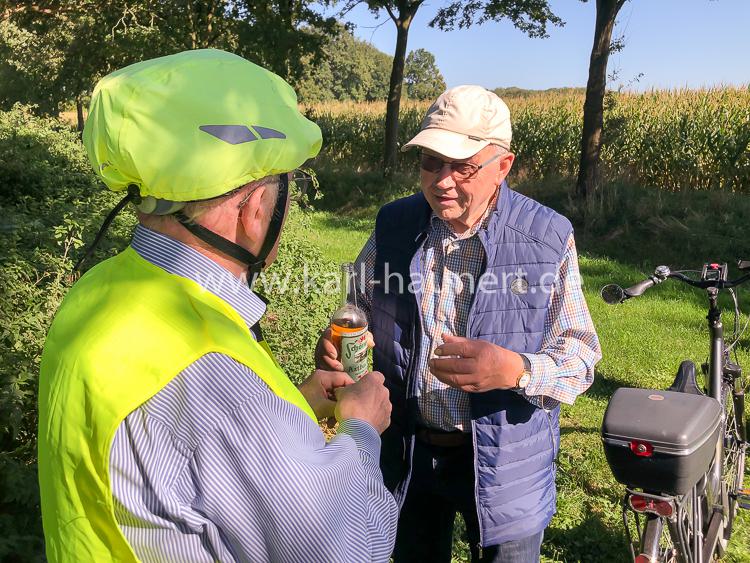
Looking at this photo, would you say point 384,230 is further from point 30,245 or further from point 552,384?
point 30,245

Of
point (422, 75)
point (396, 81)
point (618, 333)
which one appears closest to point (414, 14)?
point (396, 81)

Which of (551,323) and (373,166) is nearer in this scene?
(551,323)

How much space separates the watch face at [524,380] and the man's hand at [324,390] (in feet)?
1.83

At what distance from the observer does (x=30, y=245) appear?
4.01 m

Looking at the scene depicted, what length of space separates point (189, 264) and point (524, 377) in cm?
121

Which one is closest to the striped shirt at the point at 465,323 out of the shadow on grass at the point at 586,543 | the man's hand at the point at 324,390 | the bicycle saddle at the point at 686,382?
the man's hand at the point at 324,390

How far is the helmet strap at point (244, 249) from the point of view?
1.23m

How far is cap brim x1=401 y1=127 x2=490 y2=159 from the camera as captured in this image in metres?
2.17

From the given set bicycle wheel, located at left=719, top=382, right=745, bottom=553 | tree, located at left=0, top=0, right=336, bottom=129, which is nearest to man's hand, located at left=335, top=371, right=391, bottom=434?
bicycle wheel, located at left=719, top=382, right=745, bottom=553

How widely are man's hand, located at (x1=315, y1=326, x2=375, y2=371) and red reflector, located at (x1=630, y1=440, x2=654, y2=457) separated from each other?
36.0 inches

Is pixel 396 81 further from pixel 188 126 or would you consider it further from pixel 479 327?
pixel 188 126

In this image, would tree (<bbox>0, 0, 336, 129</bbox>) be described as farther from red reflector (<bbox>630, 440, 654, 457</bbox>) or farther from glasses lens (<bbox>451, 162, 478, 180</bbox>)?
red reflector (<bbox>630, 440, 654, 457</bbox>)

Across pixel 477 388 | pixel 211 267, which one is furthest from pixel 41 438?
pixel 477 388

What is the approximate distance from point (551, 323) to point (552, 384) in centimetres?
26
